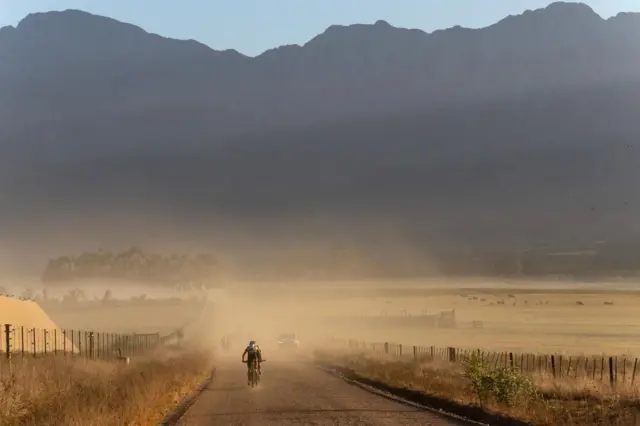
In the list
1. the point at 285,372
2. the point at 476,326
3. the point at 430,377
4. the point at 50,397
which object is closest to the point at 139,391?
the point at 50,397

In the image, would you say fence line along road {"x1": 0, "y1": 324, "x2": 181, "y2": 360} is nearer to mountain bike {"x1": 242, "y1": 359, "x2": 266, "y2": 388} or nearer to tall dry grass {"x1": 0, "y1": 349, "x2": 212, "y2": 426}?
tall dry grass {"x1": 0, "y1": 349, "x2": 212, "y2": 426}

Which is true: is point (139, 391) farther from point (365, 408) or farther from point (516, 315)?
point (516, 315)

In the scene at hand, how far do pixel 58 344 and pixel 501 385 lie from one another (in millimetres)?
43933

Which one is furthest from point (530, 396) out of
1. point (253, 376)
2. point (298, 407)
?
point (253, 376)

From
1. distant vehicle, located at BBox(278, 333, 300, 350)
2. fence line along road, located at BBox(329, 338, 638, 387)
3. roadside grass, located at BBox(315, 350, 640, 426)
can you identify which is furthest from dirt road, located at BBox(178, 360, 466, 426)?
distant vehicle, located at BBox(278, 333, 300, 350)

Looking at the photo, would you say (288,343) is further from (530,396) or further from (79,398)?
(79,398)

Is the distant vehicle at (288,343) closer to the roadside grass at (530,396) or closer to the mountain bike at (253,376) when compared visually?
the roadside grass at (530,396)

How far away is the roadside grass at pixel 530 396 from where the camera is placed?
2005cm

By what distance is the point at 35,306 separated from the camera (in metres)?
63.7

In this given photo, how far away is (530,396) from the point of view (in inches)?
967

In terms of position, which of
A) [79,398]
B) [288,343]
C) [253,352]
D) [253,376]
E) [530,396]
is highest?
[79,398]

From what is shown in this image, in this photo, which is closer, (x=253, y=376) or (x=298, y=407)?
(x=298, y=407)

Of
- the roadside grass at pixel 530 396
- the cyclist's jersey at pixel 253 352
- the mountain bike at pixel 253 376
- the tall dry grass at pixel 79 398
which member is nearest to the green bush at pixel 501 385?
the roadside grass at pixel 530 396

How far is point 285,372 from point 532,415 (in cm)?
2654
